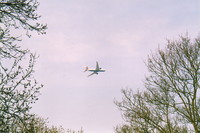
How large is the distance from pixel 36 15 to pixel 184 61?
8.81 m

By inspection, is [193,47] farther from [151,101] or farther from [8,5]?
[8,5]

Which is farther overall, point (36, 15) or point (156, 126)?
point (156, 126)

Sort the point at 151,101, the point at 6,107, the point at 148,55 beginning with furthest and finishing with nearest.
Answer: the point at 148,55, the point at 151,101, the point at 6,107

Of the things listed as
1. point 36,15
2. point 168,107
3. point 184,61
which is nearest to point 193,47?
point 184,61

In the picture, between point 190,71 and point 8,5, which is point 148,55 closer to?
point 190,71

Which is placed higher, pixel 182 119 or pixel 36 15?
pixel 36 15

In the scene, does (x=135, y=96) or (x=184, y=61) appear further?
(x=135, y=96)

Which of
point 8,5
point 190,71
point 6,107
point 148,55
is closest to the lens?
point 6,107

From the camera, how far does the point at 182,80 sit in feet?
38.4

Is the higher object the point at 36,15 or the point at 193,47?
the point at 193,47

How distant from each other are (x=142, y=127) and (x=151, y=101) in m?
1.67

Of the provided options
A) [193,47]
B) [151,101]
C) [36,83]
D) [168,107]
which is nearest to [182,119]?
[168,107]

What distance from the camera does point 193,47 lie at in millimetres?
12016

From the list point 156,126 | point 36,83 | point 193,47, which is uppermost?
point 193,47
